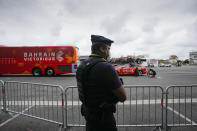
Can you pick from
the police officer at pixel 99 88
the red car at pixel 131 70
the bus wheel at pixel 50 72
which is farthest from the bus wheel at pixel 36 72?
the police officer at pixel 99 88

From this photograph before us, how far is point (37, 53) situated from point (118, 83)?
562 inches

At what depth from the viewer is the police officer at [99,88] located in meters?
1.38

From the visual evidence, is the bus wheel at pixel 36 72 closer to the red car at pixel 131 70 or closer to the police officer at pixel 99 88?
the red car at pixel 131 70

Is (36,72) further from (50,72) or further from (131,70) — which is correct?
(131,70)

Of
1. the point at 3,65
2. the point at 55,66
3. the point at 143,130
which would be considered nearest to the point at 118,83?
the point at 143,130

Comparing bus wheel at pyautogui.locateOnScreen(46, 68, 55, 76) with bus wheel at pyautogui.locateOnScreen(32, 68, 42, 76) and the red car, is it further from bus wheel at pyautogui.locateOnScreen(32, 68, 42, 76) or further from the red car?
the red car

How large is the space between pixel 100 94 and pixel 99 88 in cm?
7

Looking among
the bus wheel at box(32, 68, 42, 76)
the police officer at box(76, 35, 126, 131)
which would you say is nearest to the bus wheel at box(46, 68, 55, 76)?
the bus wheel at box(32, 68, 42, 76)

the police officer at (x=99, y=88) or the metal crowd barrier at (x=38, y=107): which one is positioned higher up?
the police officer at (x=99, y=88)

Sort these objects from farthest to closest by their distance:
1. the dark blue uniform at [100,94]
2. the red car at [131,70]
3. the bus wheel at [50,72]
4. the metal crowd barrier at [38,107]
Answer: the red car at [131,70] → the bus wheel at [50,72] → the metal crowd barrier at [38,107] → the dark blue uniform at [100,94]

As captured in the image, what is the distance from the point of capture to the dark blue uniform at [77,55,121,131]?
4.52ft

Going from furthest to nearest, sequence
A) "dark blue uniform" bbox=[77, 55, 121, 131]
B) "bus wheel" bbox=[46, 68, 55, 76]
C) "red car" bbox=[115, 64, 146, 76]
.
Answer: "red car" bbox=[115, 64, 146, 76]
"bus wheel" bbox=[46, 68, 55, 76]
"dark blue uniform" bbox=[77, 55, 121, 131]

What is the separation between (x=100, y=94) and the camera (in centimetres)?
144

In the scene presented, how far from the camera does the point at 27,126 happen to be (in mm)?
3102
